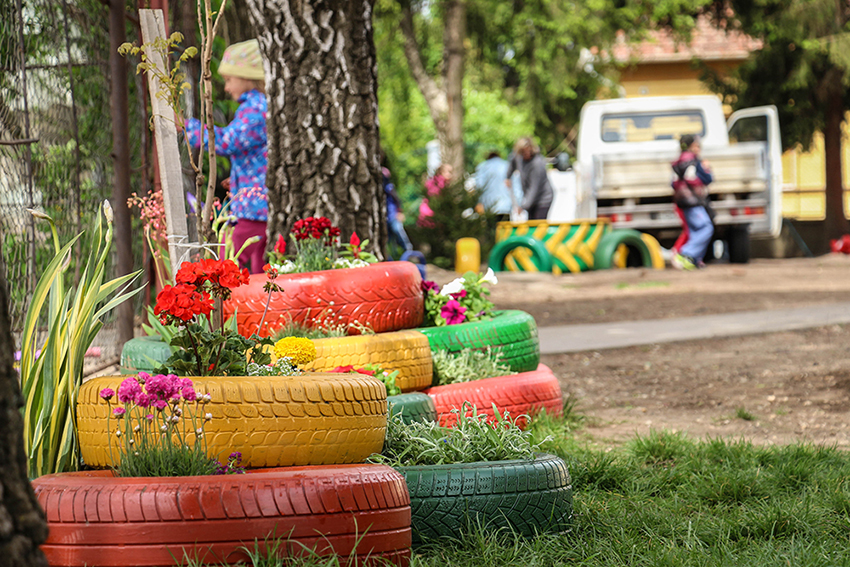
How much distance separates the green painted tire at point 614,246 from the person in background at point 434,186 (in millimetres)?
3091

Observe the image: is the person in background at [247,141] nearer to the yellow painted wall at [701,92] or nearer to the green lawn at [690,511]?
the green lawn at [690,511]

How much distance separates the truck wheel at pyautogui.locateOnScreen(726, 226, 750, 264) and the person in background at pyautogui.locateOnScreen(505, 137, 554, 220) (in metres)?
3.25

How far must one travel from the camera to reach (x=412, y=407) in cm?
361

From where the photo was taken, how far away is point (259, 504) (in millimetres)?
2258

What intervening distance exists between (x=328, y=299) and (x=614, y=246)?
34.7ft

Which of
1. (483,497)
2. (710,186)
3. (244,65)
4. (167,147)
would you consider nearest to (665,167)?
(710,186)

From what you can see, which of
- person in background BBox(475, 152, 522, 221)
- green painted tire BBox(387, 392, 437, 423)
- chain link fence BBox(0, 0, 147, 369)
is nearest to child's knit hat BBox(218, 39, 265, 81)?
chain link fence BBox(0, 0, 147, 369)

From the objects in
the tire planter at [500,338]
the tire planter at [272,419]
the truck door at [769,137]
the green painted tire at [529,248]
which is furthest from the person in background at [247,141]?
the truck door at [769,137]

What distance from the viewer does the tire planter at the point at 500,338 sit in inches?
180

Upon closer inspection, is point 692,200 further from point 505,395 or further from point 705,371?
point 505,395

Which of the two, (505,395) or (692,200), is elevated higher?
(692,200)

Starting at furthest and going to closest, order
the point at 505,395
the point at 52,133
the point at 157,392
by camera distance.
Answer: the point at 52,133 → the point at 505,395 → the point at 157,392

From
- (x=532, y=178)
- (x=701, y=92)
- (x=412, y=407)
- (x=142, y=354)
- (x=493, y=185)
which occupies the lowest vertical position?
(x=412, y=407)

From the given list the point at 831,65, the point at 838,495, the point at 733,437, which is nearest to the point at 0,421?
the point at 838,495
